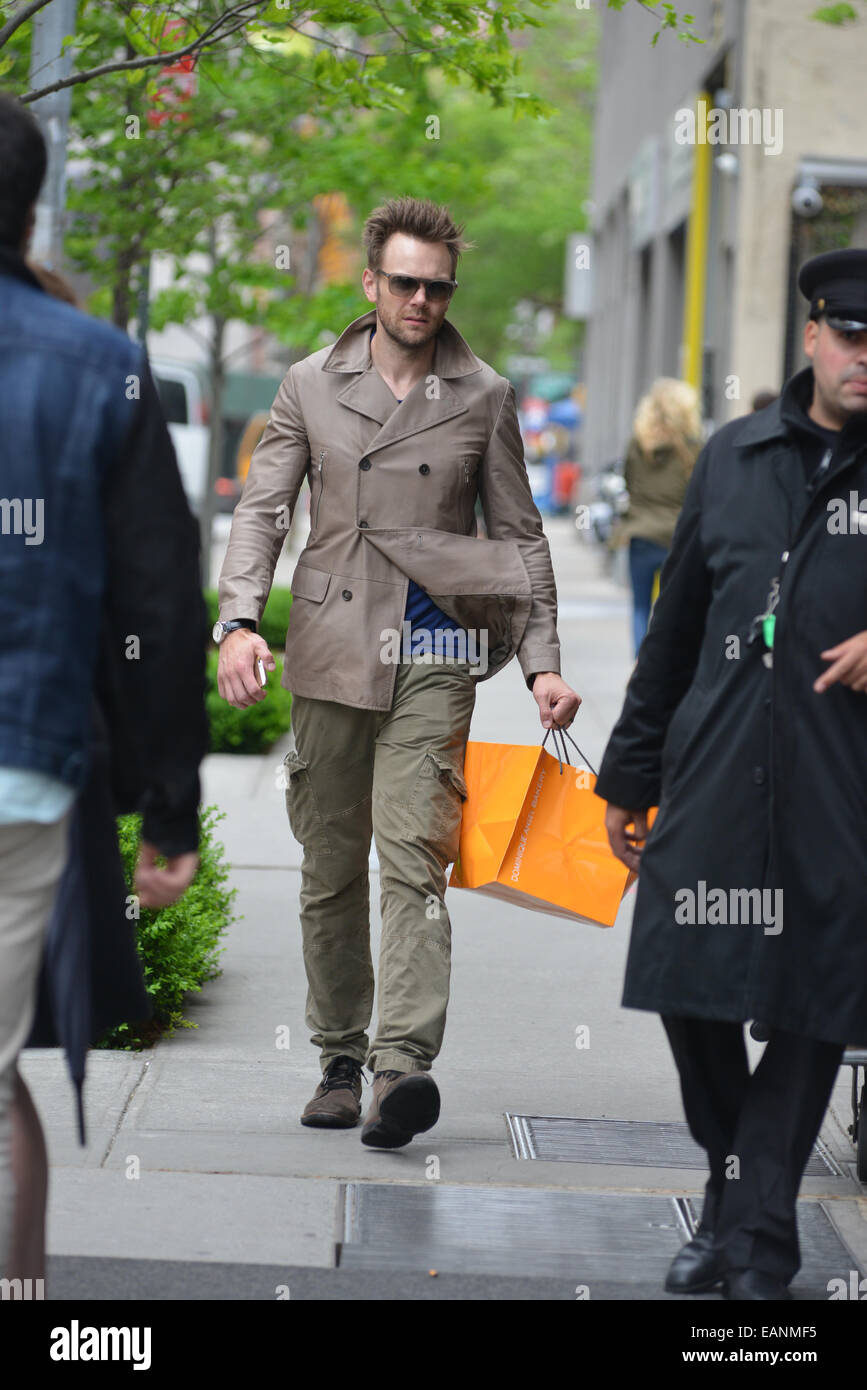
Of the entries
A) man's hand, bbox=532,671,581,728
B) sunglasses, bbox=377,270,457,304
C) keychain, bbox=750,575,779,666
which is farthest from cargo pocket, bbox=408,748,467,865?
keychain, bbox=750,575,779,666

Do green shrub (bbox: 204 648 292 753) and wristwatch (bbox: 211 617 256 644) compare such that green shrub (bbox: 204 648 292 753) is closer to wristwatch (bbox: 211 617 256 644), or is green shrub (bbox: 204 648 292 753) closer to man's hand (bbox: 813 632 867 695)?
wristwatch (bbox: 211 617 256 644)

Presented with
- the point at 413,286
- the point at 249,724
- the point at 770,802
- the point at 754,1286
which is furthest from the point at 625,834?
the point at 249,724

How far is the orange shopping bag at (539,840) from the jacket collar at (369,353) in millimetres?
897

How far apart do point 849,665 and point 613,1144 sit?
1787mm

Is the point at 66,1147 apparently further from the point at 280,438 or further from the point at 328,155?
the point at 328,155

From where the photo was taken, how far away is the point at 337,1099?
185 inches

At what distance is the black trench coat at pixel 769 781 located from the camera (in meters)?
3.44

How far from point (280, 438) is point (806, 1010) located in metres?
1.94

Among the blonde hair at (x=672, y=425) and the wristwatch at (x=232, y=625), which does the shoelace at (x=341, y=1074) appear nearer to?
the wristwatch at (x=232, y=625)

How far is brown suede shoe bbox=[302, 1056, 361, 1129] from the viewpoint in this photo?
466 cm

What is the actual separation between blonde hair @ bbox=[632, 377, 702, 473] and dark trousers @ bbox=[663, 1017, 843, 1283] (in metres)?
8.47

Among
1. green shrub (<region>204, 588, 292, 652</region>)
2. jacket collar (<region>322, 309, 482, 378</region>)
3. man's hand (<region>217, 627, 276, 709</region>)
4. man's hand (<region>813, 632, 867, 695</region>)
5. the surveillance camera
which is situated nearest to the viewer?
man's hand (<region>813, 632, 867, 695</region>)
